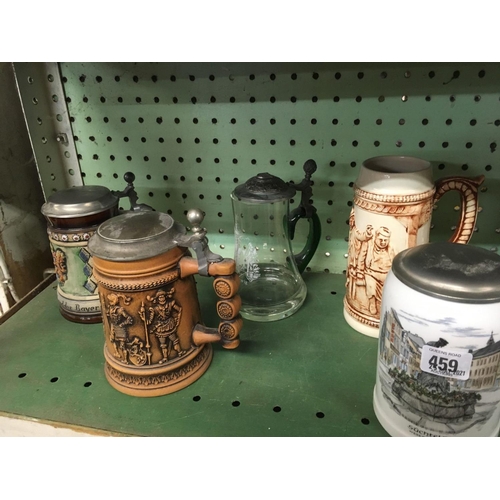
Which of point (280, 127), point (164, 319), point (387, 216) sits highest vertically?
point (280, 127)

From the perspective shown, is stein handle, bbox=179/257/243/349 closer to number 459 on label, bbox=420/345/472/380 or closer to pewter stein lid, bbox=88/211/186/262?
pewter stein lid, bbox=88/211/186/262

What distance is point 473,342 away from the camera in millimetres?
489

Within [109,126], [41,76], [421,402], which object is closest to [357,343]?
[421,402]

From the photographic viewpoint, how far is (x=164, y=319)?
0.65 m

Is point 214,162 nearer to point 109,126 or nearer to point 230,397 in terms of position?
point 109,126

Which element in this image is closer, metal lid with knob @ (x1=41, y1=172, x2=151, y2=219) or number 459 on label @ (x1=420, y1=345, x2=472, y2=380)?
number 459 on label @ (x1=420, y1=345, x2=472, y2=380)

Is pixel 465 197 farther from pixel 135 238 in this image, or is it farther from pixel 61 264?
pixel 61 264

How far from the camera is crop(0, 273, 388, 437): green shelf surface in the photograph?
2.06 ft

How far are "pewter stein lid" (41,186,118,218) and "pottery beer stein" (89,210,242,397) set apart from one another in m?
0.12

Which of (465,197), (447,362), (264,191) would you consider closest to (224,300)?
Result: (264,191)

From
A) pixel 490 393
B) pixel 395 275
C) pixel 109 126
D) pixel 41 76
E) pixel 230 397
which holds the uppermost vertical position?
pixel 41 76

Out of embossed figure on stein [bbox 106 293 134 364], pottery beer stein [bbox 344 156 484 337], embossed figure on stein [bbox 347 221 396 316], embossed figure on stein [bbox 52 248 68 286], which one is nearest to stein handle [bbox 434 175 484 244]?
pottery beer stein [bbox 344 156 484 337]

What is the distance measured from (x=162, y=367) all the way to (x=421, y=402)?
367mm

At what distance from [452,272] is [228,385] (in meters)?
0.38
